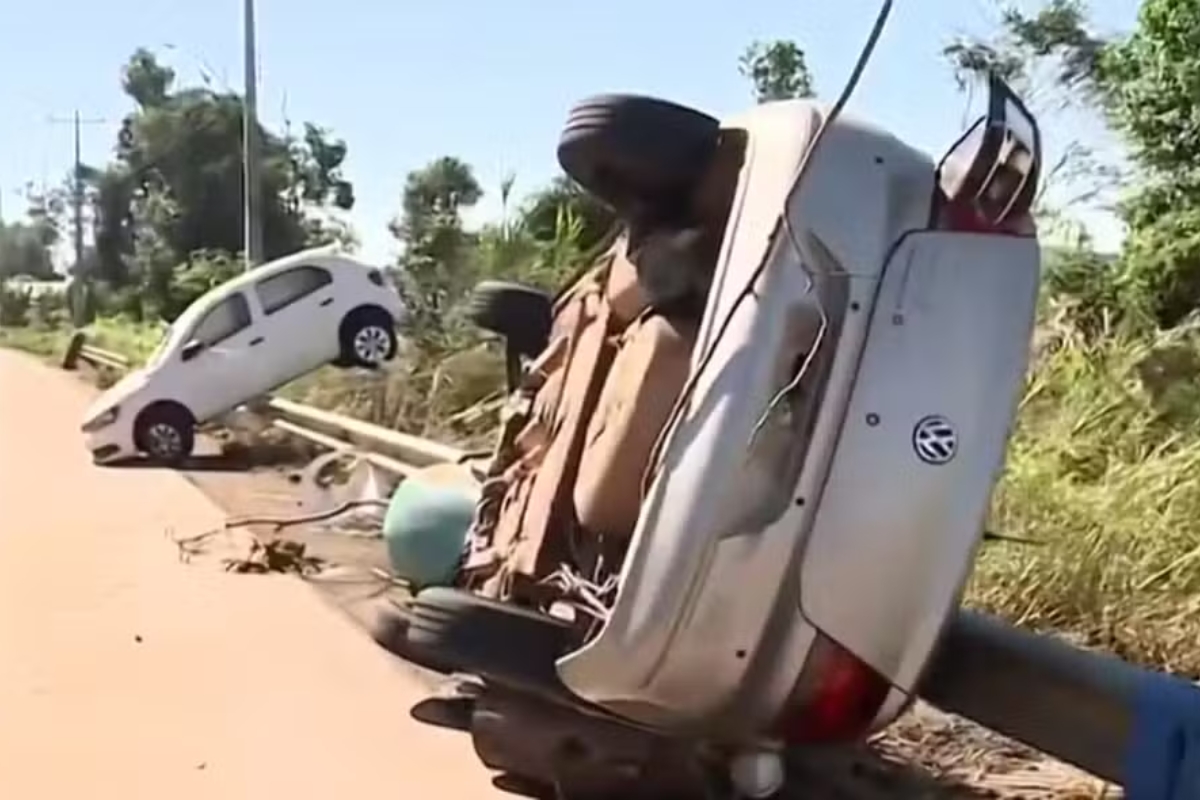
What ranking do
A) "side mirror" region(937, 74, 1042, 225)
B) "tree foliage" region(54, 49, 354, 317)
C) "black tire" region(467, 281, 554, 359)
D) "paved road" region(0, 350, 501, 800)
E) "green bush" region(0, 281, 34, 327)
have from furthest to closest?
"green bush" region(0, 281, 34, 327) < "tree foliage" region(54, 49, 354, 317) < "black tire" region(467, 281, 554, 359) < "paved road" region(0, 350, 501, 800) < "side mirror" region(937, 74, 1042, 225)

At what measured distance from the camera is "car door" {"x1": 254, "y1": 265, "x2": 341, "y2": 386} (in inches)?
701

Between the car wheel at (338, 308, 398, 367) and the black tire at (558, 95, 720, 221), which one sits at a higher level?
the black tire at (558, 95, 720, 221)

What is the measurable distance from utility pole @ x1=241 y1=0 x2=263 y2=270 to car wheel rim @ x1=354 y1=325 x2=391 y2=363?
26.5ft

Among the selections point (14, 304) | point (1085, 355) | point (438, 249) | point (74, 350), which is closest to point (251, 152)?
point (438, 249)

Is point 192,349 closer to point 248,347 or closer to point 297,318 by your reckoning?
point 248,347

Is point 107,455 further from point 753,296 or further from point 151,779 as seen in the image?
point 753,296

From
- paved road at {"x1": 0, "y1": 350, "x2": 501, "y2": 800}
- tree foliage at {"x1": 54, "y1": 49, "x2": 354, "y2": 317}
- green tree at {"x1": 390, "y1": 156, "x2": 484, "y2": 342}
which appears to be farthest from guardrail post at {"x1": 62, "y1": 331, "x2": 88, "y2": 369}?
paved road at {"x1": 0, "y1": 350, "x2": 501, "y2": 800}

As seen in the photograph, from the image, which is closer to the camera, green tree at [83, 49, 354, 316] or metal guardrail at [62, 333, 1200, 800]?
metal guardrail at [62, 333, 1200, 800]

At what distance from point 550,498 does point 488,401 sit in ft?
32.6

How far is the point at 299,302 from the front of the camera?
18.0m

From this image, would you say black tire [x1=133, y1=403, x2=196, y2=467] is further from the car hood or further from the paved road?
the paved road

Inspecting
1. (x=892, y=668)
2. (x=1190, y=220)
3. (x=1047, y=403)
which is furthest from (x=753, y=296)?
(x=1190, y=220)

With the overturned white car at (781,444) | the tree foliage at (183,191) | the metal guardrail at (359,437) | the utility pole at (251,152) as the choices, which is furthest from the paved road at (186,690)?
the tree foliage at (183,191)

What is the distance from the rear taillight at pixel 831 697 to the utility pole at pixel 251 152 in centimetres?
2243
